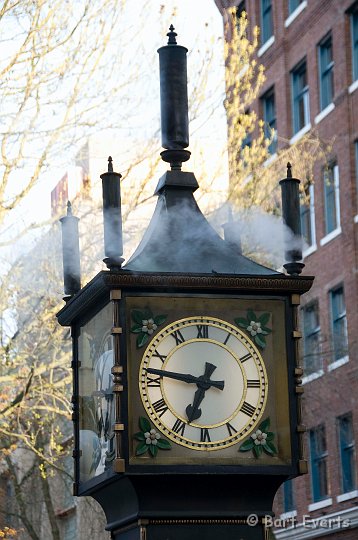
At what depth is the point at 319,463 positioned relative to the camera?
2808cm

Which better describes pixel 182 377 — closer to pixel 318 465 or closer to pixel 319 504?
pixel 319 504

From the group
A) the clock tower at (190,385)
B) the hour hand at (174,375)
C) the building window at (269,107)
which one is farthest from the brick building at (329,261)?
the hour hand at (174,375)

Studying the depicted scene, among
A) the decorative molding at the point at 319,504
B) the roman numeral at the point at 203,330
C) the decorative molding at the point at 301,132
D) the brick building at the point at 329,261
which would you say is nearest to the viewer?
the roman numeral at the point at 203,330

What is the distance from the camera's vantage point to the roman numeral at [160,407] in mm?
4965

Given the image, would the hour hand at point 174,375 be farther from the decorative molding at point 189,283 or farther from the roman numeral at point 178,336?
the decorative molding at point 189,283

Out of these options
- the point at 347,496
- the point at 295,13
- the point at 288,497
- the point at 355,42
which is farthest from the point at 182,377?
the point at 295,13

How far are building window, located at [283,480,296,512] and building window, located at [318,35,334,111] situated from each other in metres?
7.50

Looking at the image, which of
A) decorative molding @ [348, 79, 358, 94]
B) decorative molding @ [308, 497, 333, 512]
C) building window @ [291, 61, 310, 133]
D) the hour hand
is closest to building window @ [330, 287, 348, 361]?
decorative molding @ [308, 497, 333, 512]

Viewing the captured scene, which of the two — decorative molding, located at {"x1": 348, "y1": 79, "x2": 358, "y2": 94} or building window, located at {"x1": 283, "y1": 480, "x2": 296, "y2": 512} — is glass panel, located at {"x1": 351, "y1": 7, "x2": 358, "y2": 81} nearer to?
decorative molding, located at {"x1": 348, "y1": 79, "x2": 358, "y2": 94}

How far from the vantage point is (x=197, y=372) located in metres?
5.07

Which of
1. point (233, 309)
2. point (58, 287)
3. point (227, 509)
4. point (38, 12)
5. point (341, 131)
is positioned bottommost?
point (227, 509)

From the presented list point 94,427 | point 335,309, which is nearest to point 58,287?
point 94,427

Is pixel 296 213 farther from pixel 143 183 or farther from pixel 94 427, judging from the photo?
pixel 143 183

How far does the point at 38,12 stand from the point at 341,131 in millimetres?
14732
